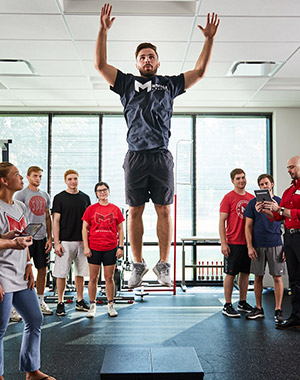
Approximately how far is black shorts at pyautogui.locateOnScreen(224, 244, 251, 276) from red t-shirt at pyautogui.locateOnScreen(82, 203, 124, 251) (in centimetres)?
131

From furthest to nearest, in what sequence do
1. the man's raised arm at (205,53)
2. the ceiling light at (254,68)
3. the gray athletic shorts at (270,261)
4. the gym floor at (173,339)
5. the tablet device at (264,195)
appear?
the ceiling light at (254,68), the gray athletic shorts at (270,261), the tablet device at (264,195), the gym floor at (173,339), the man's raised arm at (205,53)

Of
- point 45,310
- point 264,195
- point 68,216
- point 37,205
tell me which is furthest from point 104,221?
point 264,195

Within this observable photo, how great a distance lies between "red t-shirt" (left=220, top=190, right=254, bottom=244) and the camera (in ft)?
14.6

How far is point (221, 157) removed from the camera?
6.62 m

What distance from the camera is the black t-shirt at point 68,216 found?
15.8 ft

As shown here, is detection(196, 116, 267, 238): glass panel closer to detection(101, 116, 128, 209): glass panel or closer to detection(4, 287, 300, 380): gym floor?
detection(101, 116, 128, 209): glass panel

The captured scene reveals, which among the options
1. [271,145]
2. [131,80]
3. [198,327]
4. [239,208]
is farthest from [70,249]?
[271,145]

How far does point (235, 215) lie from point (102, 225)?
1.50m

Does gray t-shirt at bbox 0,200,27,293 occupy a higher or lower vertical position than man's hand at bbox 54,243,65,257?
higher

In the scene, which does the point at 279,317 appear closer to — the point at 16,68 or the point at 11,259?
the point at 11,259

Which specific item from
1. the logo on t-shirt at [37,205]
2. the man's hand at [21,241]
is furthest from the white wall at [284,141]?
the man's hand at [21,241]

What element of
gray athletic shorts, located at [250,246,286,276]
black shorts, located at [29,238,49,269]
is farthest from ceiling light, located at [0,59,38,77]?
gray athletic shorts, located at [250,246,286,276]

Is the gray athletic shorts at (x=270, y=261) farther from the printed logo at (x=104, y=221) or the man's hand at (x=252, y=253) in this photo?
the printed logo at (x=104, y=221)

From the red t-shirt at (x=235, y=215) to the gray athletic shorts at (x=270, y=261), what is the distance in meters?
0.23
